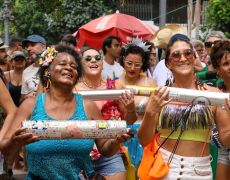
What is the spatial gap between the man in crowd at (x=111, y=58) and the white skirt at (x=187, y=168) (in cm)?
359

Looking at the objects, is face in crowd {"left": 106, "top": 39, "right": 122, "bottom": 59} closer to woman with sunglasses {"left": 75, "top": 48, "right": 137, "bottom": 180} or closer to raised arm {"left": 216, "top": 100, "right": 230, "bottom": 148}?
woman with sunglasses {"left": 75, "top": 48, "right": 137, "bottom": 180}

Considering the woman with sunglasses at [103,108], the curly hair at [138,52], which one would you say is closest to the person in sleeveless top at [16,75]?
the curly hair at [138,52]

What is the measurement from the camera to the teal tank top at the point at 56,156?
13.9ft

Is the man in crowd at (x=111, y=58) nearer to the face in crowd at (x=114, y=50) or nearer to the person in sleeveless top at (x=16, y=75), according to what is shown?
the face in crowd at (x=114, y=50)

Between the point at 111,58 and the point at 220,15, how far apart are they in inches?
346

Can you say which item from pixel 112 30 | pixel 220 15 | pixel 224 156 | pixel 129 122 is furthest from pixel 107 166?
pixel 220 15

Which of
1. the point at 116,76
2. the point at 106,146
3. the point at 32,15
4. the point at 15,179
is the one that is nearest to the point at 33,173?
the point at 106,146

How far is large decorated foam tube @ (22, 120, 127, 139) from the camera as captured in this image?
4039mm

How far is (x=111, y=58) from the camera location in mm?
8703

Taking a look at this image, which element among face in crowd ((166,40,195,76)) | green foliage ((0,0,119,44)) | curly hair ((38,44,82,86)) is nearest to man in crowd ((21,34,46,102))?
curly hair ((38,44,82,86))

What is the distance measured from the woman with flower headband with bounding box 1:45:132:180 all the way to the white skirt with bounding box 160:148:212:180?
498 mm

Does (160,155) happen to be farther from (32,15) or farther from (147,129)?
(32,15)

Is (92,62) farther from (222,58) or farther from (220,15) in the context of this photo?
(220,15)

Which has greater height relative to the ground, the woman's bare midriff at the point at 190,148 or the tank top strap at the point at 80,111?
the tank top strap at the point at 80,111
